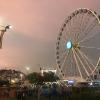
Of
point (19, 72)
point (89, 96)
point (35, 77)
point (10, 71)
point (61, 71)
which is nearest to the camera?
point (89, 96)

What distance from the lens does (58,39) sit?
79.2 metres

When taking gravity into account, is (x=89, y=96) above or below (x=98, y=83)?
below

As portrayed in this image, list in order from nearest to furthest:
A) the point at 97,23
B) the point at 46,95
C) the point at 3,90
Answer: the point at 46,95
the point at 3,90
the point at 97,23

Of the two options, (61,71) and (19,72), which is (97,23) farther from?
(19,72)

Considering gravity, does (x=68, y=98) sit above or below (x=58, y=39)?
below

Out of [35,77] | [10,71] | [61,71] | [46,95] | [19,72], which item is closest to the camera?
[46,95]

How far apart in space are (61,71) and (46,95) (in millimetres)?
36650

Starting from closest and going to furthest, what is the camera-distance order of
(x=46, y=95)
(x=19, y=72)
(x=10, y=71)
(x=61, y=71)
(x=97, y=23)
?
(x=46, y=95), (x=97, y=23), (x=61, y=71), (x=10, y=71), (x=19, y=72)

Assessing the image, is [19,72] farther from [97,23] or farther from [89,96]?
[89,96]

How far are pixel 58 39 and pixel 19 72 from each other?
70160mm

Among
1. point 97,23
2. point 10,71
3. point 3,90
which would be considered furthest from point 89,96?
point 10,71

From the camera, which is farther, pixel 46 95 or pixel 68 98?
pixel 46 95

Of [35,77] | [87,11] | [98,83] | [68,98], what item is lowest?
[68,98]

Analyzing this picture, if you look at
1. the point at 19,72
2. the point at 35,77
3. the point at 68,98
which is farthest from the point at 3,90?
the point at 19,72
